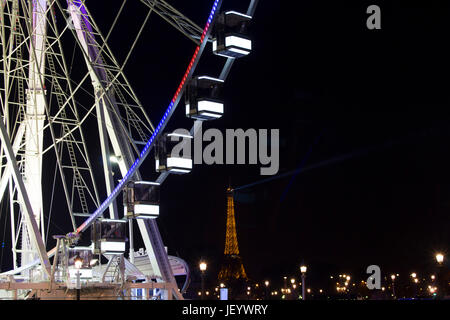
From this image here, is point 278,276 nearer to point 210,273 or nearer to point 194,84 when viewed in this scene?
point 210,273

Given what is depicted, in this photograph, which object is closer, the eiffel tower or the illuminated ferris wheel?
the illuminated ferris wheel

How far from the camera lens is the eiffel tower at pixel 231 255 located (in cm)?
13925

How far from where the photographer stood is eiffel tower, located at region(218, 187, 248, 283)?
13925cm

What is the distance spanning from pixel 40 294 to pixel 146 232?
7.57 metres

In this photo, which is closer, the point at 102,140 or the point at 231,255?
the point at 102,140

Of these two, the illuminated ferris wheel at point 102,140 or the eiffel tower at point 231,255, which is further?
the eiffel tower at point 231,255

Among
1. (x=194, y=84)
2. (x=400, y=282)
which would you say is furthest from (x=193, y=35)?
(x=400, y=282)

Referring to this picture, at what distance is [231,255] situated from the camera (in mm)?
143125

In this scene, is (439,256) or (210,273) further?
(210,273)
